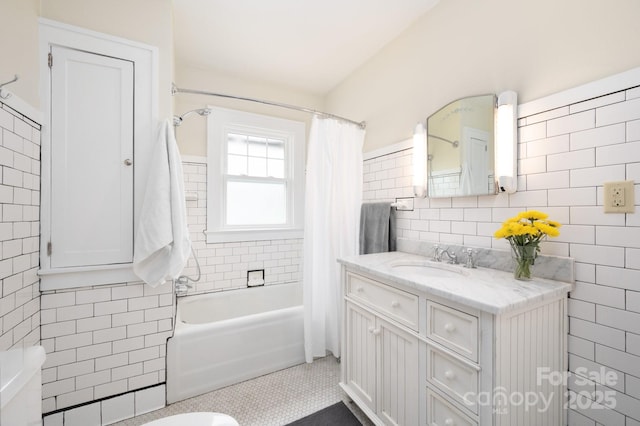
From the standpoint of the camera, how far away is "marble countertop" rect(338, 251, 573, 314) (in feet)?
3.12

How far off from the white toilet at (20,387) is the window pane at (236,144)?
7.62 ft

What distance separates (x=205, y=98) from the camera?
259cm

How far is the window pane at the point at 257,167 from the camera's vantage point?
9.34 feet

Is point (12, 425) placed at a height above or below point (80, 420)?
above

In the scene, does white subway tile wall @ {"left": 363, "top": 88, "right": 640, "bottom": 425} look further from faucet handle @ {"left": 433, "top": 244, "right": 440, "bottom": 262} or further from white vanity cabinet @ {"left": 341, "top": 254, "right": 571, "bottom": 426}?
faucet handle @ {"left": 433, "top": 244, "right": 440, "bottom": 262}

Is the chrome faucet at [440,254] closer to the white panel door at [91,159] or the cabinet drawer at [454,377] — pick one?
the cabinet drawer at [454,377]

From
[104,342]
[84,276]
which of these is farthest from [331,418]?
[84,276]

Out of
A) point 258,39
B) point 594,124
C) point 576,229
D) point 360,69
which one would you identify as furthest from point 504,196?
point 258,39

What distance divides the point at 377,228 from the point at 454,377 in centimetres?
119

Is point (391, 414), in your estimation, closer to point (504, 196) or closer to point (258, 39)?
point (504, 196)

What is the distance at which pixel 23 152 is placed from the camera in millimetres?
1274

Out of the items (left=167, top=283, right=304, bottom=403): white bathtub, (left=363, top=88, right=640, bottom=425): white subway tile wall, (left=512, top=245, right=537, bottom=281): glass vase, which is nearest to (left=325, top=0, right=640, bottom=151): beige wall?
(left=363, top=88, right=640, bottom=425): white subway tile wall

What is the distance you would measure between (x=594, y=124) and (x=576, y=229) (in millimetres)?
444

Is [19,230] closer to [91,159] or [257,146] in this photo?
[91,159]
